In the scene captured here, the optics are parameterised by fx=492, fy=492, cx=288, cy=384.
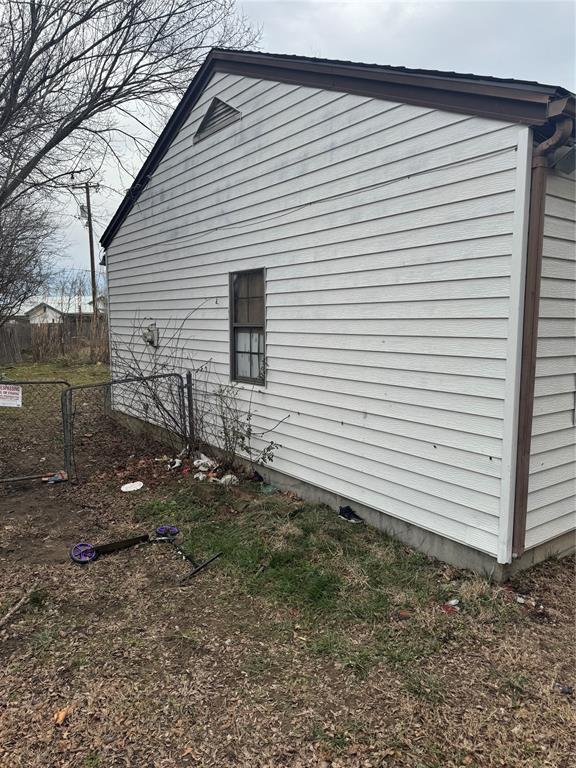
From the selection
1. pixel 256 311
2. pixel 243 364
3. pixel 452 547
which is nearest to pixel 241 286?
pixel 256 311

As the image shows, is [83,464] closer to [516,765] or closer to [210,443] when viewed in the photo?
[210,443]

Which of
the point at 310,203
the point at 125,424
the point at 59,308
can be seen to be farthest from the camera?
the point at 59,308

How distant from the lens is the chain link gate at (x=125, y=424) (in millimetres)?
7070

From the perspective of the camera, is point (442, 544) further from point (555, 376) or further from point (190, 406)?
point (190, 406)

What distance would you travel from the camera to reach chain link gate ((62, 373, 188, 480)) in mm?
7070

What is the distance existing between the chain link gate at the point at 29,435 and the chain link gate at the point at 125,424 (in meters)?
0.34

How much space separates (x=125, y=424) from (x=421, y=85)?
811cm

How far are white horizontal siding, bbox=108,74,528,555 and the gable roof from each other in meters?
0.11

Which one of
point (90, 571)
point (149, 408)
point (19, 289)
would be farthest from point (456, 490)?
point (19, 289)

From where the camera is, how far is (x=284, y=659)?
9.86 ft

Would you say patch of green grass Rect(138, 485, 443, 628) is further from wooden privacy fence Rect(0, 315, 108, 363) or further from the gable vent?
wooden privacy fence Rect(0, 315, 108, 363)

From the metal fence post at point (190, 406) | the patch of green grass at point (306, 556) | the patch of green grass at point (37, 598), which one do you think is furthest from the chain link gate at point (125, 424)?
the patch of green grass at point (37, 598)

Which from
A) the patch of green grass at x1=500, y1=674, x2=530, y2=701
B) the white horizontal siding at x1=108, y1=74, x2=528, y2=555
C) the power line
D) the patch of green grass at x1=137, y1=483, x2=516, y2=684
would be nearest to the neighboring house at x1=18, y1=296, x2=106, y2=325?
the power line

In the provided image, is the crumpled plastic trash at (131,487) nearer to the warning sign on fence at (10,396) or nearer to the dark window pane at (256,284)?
the warning sign on fence at (10,396)
